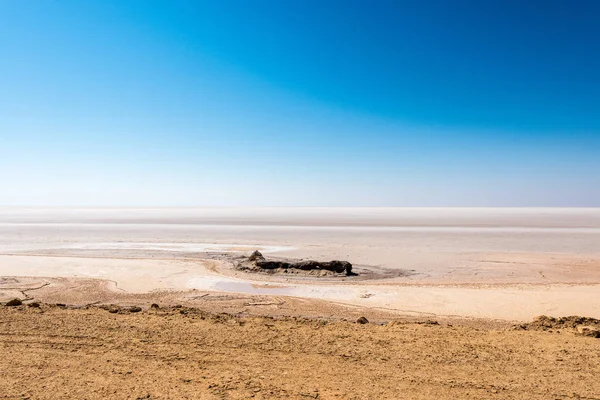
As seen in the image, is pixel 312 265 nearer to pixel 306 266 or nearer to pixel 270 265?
pixel 306 266

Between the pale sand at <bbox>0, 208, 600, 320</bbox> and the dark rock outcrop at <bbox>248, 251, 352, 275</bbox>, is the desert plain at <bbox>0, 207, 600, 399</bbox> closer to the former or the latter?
the pale sand at <bbox>0, 208, 600, 320</bbox>

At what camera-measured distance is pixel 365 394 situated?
463cm

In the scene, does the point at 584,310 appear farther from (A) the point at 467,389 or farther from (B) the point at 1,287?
(B) the point at 1,287

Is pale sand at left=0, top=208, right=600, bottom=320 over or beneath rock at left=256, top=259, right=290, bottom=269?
beneath

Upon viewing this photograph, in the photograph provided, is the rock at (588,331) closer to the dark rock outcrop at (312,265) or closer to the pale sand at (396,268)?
the pale sand at (396,268)

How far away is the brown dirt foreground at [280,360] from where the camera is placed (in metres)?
4.73

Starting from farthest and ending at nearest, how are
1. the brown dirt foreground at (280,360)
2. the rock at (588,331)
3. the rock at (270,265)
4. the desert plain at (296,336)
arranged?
the rock at (270,265)
the rock at (588,331)
the desert plain at (296,336)
the brown dirt foreground at (280,360)

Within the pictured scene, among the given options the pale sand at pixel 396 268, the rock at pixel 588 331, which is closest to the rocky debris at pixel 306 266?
the pale sand at pixel 396 268

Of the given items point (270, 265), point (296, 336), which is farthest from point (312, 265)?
point (296, 336)

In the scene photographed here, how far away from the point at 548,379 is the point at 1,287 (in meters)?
14.3

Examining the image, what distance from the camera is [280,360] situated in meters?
5.67

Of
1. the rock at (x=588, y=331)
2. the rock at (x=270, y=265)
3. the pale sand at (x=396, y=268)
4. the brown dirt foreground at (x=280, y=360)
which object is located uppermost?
the rock at (x=588, y=331)

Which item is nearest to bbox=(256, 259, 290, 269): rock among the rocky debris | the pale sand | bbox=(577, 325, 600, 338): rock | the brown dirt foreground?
the rocky debris

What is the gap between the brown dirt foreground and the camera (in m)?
4.73
